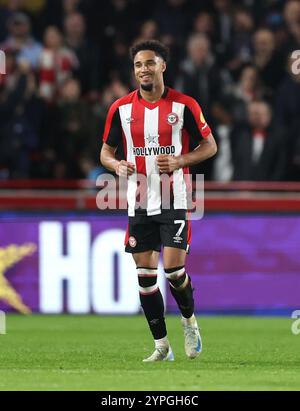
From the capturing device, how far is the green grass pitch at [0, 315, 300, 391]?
7.93 m

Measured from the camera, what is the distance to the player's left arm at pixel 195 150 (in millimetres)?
9156

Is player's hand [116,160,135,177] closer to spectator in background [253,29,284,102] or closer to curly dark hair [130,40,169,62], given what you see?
curly dark hair [130,40,169,62]

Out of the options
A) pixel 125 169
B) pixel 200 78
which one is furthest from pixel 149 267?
pixel 200 78

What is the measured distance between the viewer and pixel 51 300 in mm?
13883

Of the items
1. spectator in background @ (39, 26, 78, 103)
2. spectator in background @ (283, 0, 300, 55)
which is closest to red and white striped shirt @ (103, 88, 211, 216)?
spectator in background @ (39, 26, 78, 103)

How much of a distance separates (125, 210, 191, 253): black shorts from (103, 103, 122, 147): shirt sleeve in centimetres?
64

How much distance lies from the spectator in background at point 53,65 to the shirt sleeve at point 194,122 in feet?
21.1

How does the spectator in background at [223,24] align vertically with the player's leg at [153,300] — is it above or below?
above

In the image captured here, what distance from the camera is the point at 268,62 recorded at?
52.3ft

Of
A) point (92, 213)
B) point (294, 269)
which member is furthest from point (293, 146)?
point (92, 213)

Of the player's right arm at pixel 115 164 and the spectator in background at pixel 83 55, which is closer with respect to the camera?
the player's right arm at pixel 115 164

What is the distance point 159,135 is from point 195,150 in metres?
0.30
